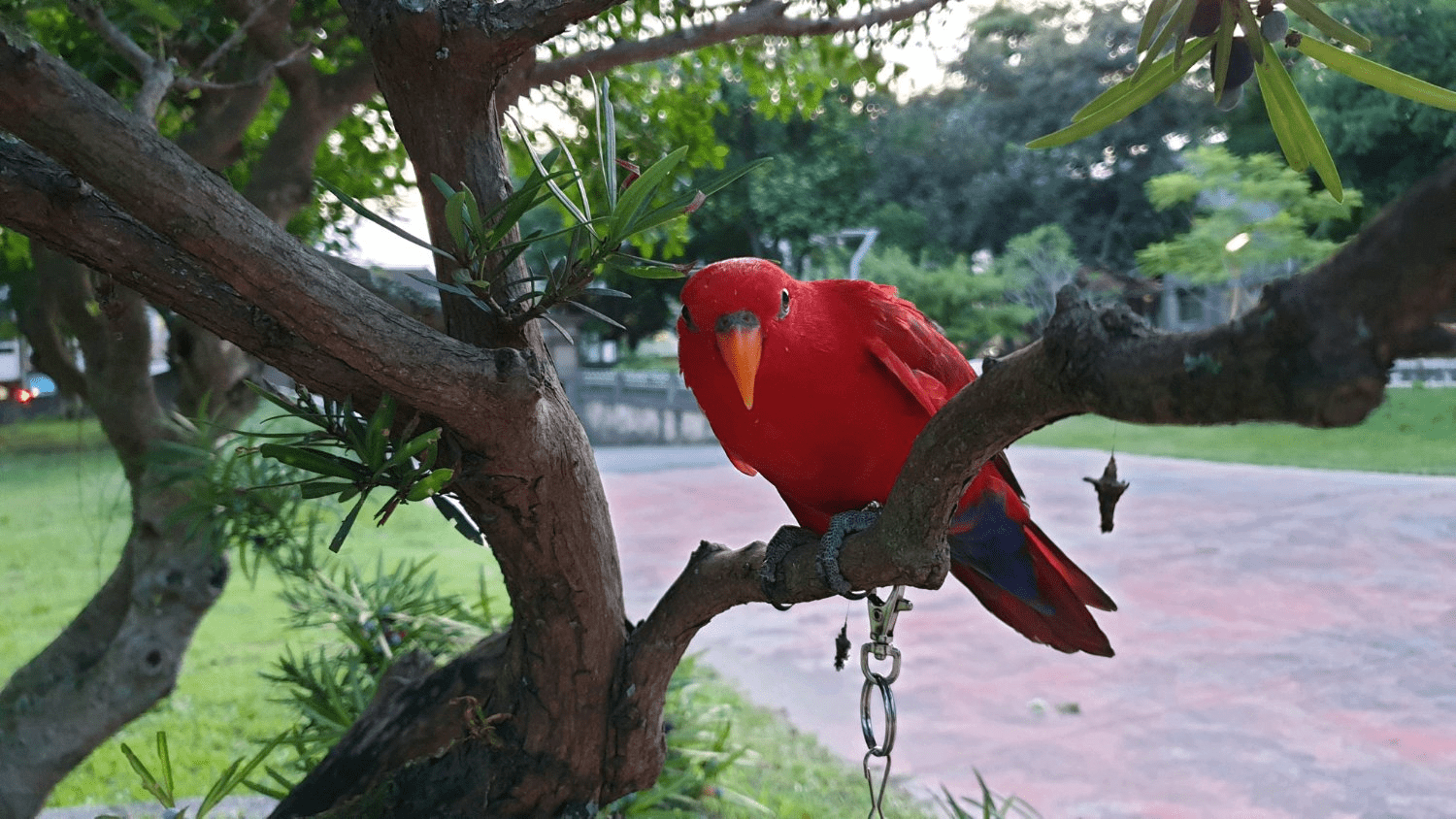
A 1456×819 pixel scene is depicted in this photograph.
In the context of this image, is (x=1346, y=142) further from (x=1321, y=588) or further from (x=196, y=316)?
(x=196, y=316)

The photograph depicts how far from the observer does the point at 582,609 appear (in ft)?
2.76

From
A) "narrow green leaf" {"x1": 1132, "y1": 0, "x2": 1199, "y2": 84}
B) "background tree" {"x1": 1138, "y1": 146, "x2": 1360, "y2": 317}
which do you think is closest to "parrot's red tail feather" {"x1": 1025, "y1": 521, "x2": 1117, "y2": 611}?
"narrow green leaf" {"x1": 1132, "y1": 0, "x2": 1199, "y2": 84}

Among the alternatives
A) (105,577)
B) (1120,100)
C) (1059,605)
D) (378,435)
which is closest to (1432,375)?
(1059,605)

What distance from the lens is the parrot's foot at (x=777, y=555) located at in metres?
0.78

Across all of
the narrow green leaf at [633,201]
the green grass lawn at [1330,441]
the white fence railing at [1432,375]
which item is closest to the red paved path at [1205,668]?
the green grass lawn at [1330,441]

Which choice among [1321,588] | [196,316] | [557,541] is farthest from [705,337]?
[1321,588]

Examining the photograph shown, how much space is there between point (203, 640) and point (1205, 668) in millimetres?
2782

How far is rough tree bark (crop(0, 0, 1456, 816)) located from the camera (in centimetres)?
35

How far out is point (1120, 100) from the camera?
0.54 meters

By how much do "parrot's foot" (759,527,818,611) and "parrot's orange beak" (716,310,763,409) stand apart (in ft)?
0.56

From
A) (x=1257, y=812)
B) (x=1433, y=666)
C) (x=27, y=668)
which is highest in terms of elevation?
(x=27, y=668)

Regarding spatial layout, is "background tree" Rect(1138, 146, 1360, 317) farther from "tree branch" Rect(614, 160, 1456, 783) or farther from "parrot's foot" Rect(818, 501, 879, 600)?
"tree branch" Rect(614, 160, 1456, 783)

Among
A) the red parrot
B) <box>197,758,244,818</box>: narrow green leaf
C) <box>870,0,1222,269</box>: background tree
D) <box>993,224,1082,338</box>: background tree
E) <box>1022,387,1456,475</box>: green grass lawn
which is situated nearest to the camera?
the red parrot

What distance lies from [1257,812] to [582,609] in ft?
5.02
